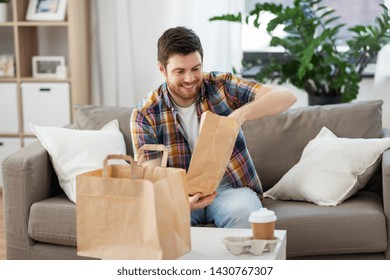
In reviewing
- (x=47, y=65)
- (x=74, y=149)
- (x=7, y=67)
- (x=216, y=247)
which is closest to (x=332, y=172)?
(x=216, y=247)

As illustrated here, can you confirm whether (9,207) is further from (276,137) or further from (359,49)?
(359,49)

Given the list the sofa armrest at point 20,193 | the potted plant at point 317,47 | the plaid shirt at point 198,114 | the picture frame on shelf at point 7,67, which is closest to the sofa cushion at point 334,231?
the plaid shirt at point 198,114

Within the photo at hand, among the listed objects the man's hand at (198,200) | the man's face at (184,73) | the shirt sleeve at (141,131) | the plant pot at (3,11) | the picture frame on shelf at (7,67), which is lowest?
the man's hand at (198,200)

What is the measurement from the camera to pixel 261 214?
204 cm

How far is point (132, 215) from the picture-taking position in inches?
76.5

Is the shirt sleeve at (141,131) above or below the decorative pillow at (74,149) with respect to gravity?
above

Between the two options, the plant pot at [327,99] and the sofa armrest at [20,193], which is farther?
the plant pot at [327,99]

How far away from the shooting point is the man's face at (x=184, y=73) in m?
2.55

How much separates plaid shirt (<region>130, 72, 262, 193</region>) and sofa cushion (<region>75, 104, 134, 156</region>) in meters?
0.53

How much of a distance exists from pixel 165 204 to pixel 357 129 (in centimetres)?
148

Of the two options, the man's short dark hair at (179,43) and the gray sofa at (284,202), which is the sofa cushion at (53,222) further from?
the man's short dark hair at (179,43)

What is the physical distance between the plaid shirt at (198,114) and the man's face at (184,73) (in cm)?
9

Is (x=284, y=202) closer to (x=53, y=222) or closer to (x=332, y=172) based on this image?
(x=332, y=172)

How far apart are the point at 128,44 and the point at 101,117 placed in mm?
1519
